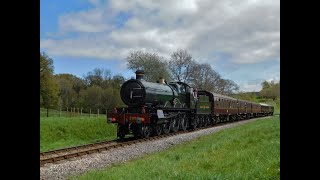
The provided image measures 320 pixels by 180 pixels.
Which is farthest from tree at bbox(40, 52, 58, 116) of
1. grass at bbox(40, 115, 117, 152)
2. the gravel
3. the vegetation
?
the gravel

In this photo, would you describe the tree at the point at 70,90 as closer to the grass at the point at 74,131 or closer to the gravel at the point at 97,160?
the grass at the point at 74,131

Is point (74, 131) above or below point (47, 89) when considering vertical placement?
below

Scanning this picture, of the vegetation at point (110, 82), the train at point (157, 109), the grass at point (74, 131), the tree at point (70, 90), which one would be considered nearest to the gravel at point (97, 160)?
the train at point (157, 109)

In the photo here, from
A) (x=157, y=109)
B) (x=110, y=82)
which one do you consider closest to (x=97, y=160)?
(x=157, y=109)

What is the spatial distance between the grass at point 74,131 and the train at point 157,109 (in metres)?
5.75

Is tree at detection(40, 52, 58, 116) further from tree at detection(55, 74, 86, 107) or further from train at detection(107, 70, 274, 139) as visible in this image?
train at detection(107, 70, 274, 139)

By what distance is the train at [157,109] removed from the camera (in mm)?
20312

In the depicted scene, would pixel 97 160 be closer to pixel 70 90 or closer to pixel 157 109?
pixel 157 109

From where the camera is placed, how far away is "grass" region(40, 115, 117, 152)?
85.5ft

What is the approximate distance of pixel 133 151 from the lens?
15.1 metres

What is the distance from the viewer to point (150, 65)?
49.3m

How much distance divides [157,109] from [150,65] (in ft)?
95.6
